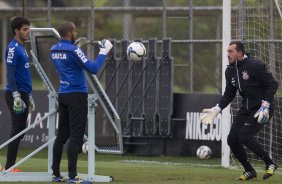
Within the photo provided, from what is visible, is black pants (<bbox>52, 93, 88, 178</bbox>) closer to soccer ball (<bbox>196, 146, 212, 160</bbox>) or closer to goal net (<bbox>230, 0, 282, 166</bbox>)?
goal net (<bbox>230, 0, 282, 166</bbox>)

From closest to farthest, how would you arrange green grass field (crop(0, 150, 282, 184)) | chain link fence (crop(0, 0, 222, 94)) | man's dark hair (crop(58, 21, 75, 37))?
man's dark hair (crop(58, 21, 75, 37)) < green grass field (crop(0, 150, 282, 184)) < chain link fence (crop(0, 0, 222, 94))

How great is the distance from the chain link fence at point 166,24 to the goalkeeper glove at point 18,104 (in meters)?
6.26

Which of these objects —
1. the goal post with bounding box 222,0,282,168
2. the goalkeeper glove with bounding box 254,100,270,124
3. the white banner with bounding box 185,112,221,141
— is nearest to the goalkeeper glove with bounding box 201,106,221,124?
the goalkeeper glove with bounding box 254,100,270,124

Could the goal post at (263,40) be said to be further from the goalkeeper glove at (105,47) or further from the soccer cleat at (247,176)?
the goalkeeper glove at (105,47)

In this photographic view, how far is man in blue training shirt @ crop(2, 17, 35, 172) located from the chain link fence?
19.0 ft

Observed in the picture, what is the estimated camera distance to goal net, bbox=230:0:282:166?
15.3 metres

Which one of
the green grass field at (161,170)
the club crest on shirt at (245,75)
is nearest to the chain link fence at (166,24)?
the green grass field at (161,170)

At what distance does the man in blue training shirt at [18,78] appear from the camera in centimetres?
1148

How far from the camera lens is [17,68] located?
459 inches

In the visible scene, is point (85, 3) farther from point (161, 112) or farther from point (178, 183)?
point (178, 183)

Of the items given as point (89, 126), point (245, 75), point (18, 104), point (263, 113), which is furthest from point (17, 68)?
point (263, 113)

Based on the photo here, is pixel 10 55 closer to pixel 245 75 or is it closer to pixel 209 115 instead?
pixel 209 115

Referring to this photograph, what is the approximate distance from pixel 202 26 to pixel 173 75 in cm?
141

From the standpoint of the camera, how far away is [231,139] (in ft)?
38.7
